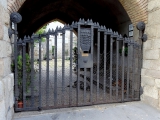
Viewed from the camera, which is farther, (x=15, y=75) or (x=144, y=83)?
(x=144, y=83)

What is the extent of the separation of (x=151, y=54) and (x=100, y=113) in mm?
1596

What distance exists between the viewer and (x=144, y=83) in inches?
122

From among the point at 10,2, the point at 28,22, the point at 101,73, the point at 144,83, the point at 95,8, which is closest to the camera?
the point at 10,2

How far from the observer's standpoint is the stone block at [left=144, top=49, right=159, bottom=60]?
2.79 metres

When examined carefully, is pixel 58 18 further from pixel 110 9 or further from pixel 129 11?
pixel 129 11

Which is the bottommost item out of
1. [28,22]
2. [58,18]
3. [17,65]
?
[17,65]

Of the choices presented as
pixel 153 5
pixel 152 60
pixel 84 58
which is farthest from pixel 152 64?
pixel 84 58

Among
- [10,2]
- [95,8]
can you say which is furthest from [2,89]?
[95,8]

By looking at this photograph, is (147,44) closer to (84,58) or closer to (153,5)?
(153,5)

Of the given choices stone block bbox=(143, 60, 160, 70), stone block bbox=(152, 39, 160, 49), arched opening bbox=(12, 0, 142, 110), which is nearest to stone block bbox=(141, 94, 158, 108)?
arched opening bbox=(12, 0, 142, 110)

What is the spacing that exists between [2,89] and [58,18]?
8212mm

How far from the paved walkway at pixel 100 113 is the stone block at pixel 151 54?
1.01 m

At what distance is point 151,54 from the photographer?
2.93 m

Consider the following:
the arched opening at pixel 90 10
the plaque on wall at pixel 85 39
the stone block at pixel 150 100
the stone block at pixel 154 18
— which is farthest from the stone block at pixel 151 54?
the arched opening at pixel 90 10
